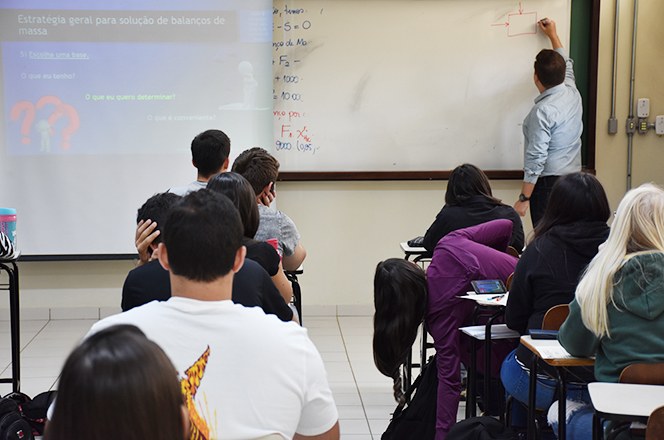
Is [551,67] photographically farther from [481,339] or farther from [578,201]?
Answer: [481,339]

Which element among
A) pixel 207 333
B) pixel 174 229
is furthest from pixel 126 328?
pixel 174 229

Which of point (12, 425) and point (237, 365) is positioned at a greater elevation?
point (237, 365)

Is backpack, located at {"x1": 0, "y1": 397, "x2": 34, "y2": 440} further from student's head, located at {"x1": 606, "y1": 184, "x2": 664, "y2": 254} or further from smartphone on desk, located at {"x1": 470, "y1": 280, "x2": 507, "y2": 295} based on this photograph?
student's head, located at {"x1": 606, "y1": 184, "x2": 664, "y2": 254}

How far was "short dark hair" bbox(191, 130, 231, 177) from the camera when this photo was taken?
4.26 metres

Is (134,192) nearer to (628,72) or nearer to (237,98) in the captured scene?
(237,98)

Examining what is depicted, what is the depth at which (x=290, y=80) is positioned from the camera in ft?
20.0

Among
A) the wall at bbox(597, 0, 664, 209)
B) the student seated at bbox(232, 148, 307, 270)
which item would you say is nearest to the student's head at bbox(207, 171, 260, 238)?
the student seated at bbox(232, 148, 307, 270)

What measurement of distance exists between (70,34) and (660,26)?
13.2ft

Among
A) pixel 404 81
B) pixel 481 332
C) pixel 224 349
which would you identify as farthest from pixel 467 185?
pixel 224 349

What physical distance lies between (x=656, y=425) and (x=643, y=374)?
0.41 m

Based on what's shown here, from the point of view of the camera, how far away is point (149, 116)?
6.03 meters

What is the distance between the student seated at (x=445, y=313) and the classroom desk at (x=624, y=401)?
1107 millimetres

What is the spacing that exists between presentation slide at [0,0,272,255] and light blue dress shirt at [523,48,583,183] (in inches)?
69.0

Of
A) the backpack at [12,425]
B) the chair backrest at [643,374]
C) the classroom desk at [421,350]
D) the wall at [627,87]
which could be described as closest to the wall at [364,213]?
the wall at [627,87]
